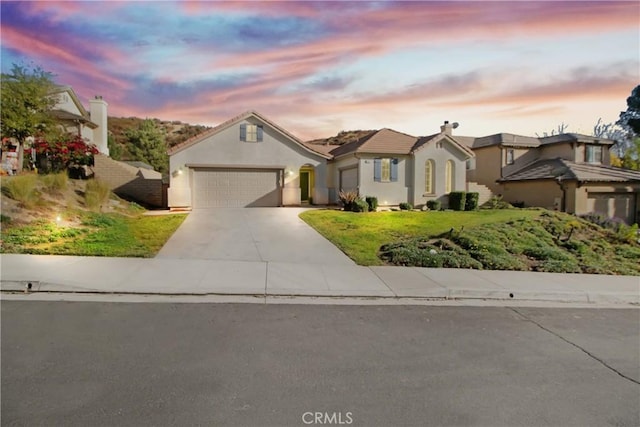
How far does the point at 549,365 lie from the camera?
181 inches

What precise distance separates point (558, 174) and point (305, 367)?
28.2 meters

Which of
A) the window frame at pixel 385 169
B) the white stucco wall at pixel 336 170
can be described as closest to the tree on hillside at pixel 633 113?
the window frame at pixel 385 169

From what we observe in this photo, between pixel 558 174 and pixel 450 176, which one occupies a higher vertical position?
pixel 558 174

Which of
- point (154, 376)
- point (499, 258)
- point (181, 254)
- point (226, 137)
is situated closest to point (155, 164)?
point (226, 137)

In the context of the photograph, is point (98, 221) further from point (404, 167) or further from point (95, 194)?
point (404, 167)

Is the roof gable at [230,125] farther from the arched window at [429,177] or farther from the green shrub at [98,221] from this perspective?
the green shrub at [98,221]

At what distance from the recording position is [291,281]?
805cm

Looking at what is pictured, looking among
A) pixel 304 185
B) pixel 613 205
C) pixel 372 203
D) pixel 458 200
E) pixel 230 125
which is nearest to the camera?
pixel 372 203

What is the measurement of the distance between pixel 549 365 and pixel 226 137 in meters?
21.2

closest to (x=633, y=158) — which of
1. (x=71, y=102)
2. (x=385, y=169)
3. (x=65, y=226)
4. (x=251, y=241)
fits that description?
(x=385, y=169)

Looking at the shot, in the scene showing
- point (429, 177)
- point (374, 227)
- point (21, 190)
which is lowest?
point (374, 227)

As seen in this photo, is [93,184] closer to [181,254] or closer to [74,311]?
[181,254]

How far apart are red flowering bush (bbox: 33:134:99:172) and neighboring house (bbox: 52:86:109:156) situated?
759 centimetres

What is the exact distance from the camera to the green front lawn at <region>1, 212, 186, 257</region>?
9930 millimetres
